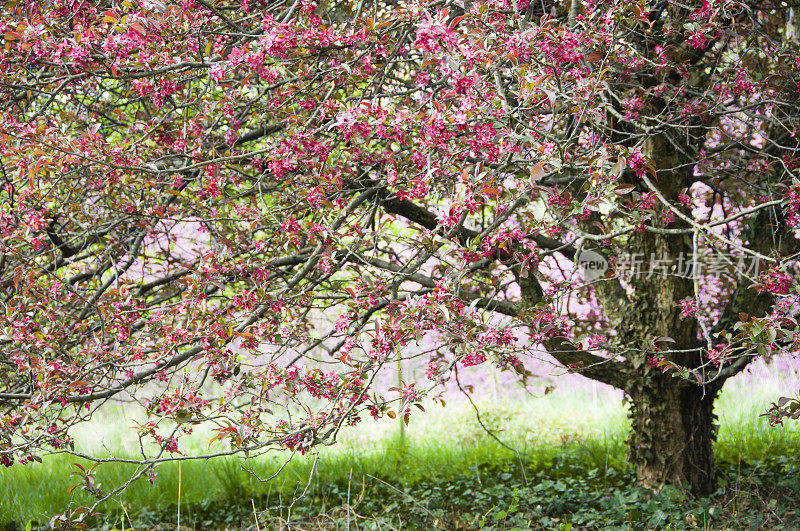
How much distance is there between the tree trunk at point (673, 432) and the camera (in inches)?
167

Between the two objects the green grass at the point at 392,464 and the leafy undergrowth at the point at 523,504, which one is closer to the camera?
the leafy undergrowth at the point at 523,504

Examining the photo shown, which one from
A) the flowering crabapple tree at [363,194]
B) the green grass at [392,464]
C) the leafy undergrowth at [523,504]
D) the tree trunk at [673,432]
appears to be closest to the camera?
the flowering crabapple tree at [363,194]

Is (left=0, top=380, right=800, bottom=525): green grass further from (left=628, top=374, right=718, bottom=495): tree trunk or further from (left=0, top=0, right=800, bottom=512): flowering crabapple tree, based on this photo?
(left=0, top=0, right=800, bottom=512): flowering crabapple tree

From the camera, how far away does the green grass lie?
4.96 meters

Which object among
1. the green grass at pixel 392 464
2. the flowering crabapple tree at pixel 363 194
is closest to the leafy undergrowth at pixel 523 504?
the green grass at pixel 392 464

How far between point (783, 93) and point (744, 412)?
3.98 meters

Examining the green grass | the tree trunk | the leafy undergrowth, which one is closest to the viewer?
the leafy undergrowth

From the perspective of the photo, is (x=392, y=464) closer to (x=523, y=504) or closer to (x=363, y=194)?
(x=523, y=504)

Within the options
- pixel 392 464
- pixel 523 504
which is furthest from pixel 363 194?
pixel 392 464

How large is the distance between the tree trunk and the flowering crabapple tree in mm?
14

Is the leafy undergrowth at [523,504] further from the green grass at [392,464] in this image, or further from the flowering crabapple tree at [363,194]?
the flowering crabapple tree at [363,194]

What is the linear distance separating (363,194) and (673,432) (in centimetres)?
260

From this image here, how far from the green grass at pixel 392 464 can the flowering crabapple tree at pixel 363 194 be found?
1.29 m

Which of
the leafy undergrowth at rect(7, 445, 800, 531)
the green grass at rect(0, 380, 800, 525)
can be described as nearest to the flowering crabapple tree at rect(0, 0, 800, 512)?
the leafy undergrowth at rect(7, 445, 800, 531)
